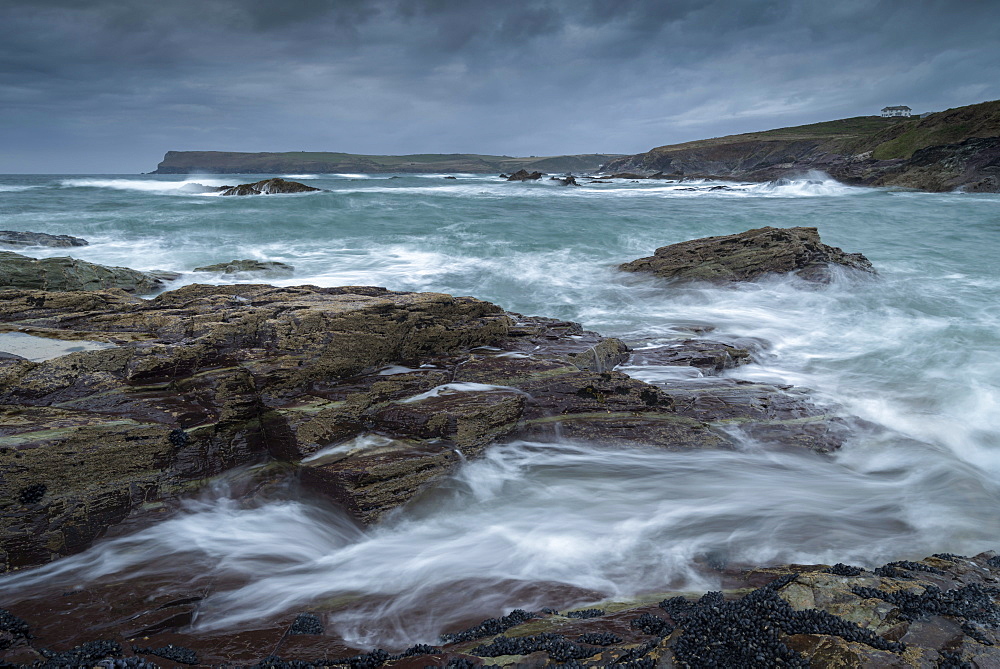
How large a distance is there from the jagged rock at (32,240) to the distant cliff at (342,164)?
5196 inches

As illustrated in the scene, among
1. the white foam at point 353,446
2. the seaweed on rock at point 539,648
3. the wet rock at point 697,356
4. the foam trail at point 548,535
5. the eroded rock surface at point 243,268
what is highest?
the eroded rock surface at point 243,268

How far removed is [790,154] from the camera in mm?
75938

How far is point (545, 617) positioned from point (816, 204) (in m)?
37.8

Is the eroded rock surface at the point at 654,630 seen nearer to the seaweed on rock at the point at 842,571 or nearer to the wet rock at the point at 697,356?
the seaweed on rock at the point at 842,571

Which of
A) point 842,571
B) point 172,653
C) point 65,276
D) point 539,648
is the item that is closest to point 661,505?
point 842,571

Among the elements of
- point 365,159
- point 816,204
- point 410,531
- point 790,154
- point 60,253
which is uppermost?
point 365,159

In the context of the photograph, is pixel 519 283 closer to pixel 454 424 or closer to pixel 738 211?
pixel 454 424

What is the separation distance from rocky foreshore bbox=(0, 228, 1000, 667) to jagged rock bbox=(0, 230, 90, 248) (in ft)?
41.6

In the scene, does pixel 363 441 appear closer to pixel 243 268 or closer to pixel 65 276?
pixel 65 276

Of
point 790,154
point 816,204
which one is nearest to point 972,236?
point 816,204

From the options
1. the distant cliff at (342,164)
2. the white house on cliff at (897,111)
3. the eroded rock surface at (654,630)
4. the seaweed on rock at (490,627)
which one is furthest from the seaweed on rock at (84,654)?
the distant cliff at (342,164)

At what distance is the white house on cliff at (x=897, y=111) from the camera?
284ft

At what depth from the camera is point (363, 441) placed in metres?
5.10

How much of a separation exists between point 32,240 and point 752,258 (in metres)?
21.5
